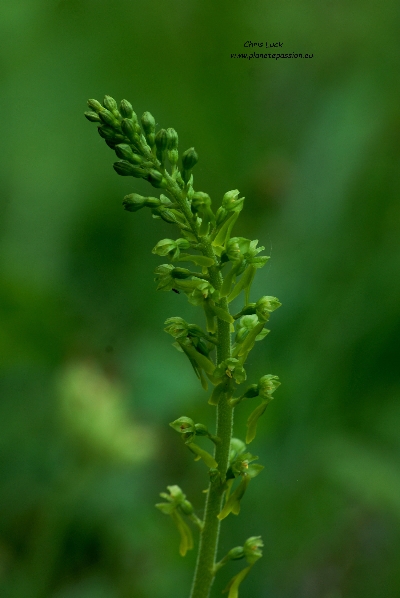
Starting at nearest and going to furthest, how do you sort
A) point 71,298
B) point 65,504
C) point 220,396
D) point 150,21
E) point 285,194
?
point 220,396
point 65,504
point 71,298
point 285,194
point 150,21

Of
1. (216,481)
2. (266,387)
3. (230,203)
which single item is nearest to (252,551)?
(216,481)

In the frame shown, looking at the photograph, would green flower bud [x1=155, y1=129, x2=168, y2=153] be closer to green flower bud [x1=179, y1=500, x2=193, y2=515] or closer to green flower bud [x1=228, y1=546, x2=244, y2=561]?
green flower bud [x1=179, y1=500, x2=193, y2=515]

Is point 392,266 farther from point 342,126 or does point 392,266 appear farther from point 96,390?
point 96,390

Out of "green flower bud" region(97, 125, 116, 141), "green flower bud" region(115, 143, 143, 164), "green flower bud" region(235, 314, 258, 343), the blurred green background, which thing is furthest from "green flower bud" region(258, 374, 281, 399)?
the blurred green background

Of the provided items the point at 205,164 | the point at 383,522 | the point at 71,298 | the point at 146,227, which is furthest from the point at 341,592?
the point at 205,164

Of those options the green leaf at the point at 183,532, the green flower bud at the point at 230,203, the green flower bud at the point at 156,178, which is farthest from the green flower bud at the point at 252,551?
the green flower bud at the point at 156,178
